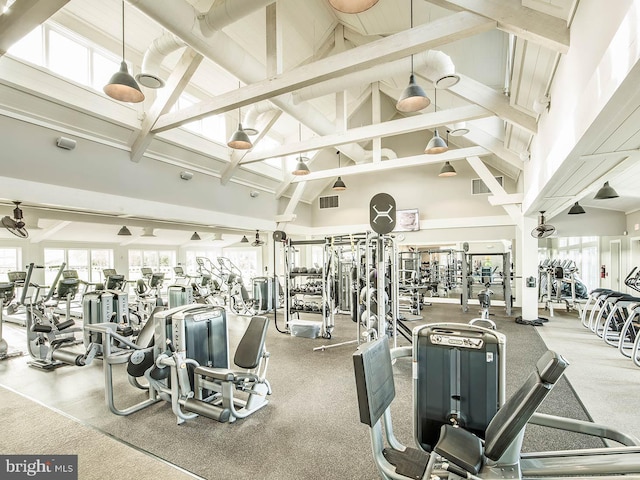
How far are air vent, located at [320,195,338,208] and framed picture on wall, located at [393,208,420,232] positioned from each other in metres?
2.50

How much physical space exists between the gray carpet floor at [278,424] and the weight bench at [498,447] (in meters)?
0.60

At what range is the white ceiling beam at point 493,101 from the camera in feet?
16.1

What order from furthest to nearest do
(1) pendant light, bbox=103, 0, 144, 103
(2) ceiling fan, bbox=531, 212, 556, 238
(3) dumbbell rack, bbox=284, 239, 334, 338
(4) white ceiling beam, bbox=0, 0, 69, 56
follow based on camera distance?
(2) ceiling fan, bbox=531, 212, 556, 238 → (3) dumbbell rack, bbox=284, 239, 334, 338 → (1) pendant light, bbox=103, 0, 144, 103 → (4) white ceiling beam, bbox=0, 0, 69, 56

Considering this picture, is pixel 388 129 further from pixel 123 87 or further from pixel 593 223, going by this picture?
pixel 593 223

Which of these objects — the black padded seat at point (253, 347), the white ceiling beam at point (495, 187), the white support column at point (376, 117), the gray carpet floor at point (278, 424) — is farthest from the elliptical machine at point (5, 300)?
the white ceiling beam at point (495, 187)

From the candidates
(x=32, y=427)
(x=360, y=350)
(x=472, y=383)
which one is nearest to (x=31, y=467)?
(x=32, y=427)

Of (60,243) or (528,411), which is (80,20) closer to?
(528,411)

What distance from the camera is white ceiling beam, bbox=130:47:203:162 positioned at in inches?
204

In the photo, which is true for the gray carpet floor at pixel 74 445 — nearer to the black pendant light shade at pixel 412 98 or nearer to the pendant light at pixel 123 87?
the pendant light at pixel 123 87

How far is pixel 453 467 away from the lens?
1.64 meters

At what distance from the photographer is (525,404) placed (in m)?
1.48

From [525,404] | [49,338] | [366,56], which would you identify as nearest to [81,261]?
[49,338]

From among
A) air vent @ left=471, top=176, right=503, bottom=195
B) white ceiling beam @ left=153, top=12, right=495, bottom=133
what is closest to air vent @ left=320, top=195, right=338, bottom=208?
air vent @ left=471, top=176, right=503, bottom=195

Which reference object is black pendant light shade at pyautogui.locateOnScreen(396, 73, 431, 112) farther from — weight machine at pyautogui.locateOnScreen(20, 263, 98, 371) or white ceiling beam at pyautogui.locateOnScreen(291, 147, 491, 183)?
weight machine at pyautogui.locateOnScreen(20, 263, 98, 371)
